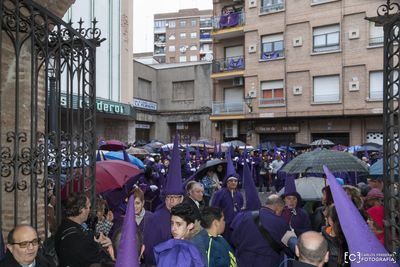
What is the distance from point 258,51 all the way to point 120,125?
10.2 meters

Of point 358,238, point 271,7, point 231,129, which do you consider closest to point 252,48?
point 271,7

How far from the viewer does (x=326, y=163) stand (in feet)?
25.1

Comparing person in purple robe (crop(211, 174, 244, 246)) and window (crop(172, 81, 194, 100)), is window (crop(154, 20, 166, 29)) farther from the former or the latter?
person in purple robe (crop(211, 174, 244, 246))

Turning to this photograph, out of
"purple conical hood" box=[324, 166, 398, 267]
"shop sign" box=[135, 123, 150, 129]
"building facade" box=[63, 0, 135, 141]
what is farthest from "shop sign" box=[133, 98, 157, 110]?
"purple conical hood" box=[324, 166, 398, 267]

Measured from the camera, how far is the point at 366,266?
2830mm

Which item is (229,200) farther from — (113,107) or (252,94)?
(252,94)

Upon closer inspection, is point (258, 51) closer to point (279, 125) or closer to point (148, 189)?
point (279, 125)

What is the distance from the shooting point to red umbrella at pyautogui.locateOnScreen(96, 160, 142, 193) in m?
6.52

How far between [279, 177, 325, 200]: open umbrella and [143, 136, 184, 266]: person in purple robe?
2786 mm

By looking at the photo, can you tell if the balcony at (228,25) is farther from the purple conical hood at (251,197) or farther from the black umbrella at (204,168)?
the purple conical hood at (251,197)

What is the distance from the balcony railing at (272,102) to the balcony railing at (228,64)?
2.98 metres

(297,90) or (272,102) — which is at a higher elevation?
(297,90)

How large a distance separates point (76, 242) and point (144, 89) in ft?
102

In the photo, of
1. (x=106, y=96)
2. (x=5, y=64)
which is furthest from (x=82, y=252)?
(x=106, y=96)
